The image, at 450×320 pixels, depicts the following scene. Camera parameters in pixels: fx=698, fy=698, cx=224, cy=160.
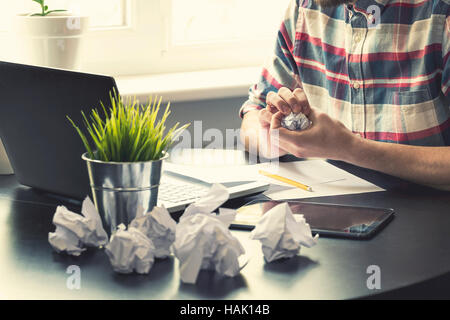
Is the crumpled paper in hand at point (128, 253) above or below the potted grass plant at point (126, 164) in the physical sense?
below

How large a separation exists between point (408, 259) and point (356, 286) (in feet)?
0.43

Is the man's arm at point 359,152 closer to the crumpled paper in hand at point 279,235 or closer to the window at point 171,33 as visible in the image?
the crumpled paper in hand at point 279,235

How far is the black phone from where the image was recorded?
3.52 feet

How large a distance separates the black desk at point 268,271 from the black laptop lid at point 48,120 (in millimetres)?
117

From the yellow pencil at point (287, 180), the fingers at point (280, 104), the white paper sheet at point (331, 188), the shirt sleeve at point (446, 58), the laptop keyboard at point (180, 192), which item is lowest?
the white paper sheet at point (331, 188)

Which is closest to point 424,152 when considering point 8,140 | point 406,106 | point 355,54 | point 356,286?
point 406,106

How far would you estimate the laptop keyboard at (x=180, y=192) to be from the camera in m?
1.21

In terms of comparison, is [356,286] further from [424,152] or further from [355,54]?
[355,54]

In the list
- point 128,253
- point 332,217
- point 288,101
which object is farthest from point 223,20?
point 128,253

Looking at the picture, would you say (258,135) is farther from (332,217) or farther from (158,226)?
(158,226)

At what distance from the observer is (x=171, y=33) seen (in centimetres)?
239

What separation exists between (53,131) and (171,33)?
1.24m

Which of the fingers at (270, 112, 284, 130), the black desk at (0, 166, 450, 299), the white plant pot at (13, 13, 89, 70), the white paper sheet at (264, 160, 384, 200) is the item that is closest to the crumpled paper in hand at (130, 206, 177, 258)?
the black desk at (0, 166, 450, 299)

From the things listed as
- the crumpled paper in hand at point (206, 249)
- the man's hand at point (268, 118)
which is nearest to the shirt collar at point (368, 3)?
the man's hand at point (268, 118)
